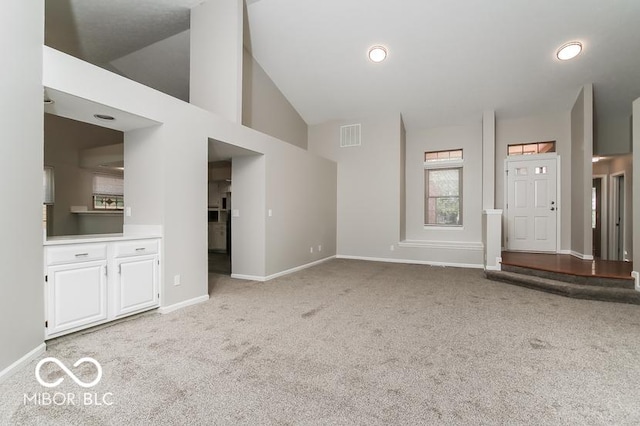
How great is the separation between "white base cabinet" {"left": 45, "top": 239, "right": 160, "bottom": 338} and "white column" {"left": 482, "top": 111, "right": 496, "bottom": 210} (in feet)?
19.5

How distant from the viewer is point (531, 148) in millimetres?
6617

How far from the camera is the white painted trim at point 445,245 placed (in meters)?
6.30

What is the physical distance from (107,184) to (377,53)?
6.84m

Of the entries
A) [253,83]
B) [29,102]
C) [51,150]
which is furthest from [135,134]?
[51,150]

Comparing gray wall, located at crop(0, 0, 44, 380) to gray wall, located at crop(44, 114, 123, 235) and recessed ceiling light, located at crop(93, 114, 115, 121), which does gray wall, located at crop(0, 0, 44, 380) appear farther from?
gray wall, located at crop(44, 114, 123, 235)

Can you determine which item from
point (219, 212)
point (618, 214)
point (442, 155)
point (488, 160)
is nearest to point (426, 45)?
point (488, 160)

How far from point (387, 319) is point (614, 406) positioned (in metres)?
1.74

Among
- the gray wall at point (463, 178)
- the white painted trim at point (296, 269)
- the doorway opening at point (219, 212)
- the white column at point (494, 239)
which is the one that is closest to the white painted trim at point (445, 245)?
the gray wall at point (463, 178)

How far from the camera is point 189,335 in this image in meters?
2.73

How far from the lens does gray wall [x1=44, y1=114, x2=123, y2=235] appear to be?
6385 mm

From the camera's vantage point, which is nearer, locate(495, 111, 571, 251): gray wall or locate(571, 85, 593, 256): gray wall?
locate(571, 85, 593, 256): gray wall

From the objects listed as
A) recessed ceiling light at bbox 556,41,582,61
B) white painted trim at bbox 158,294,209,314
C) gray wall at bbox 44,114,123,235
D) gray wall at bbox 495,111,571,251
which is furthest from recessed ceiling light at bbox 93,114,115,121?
gray wall at bbox 495,111,571,251

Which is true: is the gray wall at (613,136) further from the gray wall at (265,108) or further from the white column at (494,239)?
the gray wall at (265,108)

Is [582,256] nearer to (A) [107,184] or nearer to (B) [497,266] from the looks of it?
(B) [497,266]
